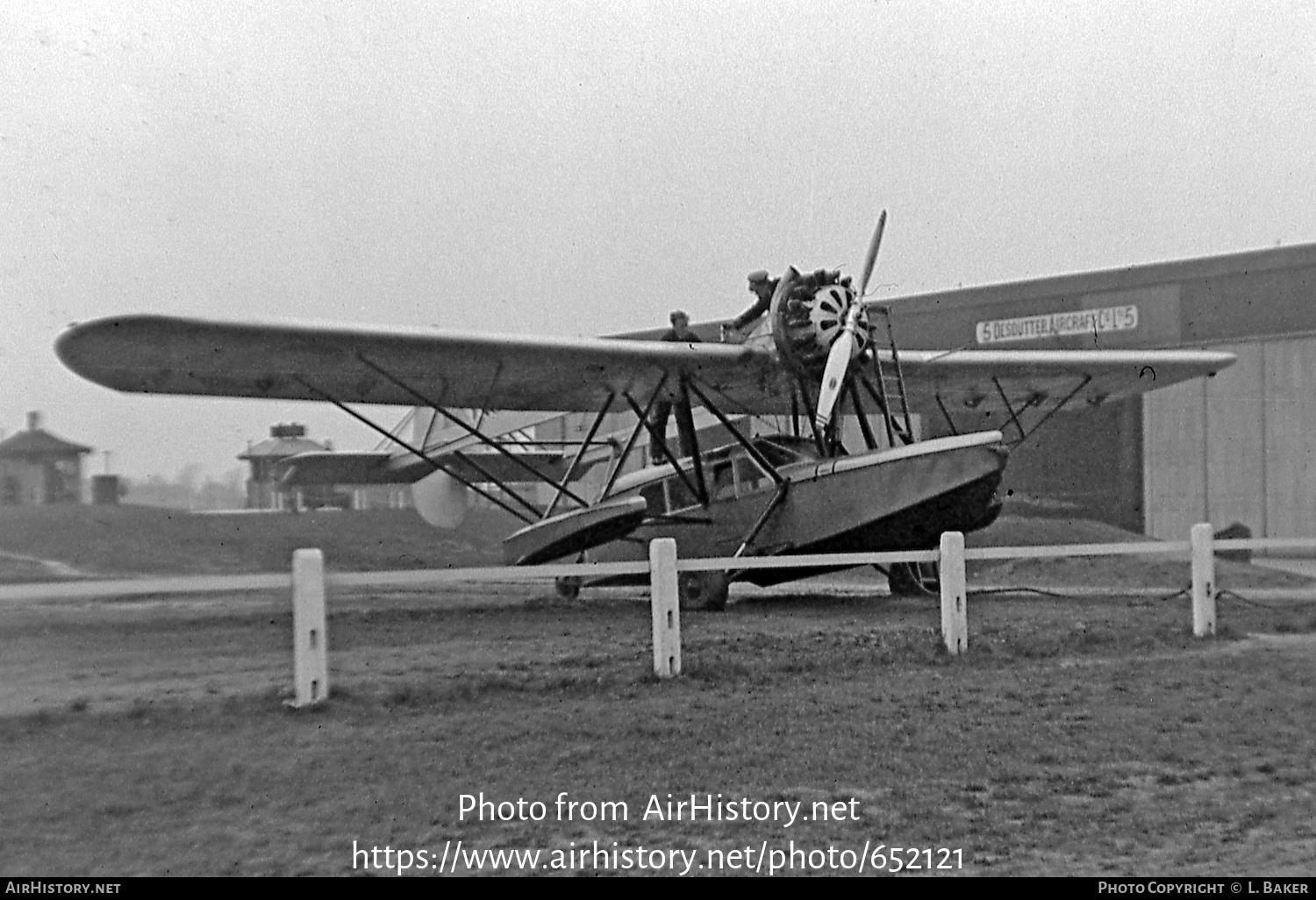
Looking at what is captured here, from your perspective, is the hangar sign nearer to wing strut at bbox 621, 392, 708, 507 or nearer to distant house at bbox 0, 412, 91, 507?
wing strut at bbox 621, 392, 708, 507

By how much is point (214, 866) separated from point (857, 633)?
708 cm

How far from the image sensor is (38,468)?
22.4 ft

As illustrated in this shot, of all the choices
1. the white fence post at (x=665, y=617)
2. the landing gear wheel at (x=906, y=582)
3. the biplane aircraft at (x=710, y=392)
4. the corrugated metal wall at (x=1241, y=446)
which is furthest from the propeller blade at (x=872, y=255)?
the corrugated metal wall at (x=1241, y=446)

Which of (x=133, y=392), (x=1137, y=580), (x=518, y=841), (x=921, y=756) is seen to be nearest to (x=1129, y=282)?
(x=1137, y=580)

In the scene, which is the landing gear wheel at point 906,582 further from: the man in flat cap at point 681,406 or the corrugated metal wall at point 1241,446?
the corrugated metal wall at point 1241,446

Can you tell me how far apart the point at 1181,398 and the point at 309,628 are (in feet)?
76.0

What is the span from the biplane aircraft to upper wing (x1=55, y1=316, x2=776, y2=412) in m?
0.03

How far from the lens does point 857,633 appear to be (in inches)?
439

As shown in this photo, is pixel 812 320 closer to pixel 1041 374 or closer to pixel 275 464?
pixel 1041 374

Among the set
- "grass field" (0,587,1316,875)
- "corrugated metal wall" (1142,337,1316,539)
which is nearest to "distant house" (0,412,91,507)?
"grass field" (0,587,1316,875)

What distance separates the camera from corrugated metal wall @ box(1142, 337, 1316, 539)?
25.3 metres

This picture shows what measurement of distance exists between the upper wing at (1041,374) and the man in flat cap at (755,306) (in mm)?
2087

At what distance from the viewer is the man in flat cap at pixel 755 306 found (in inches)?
624
